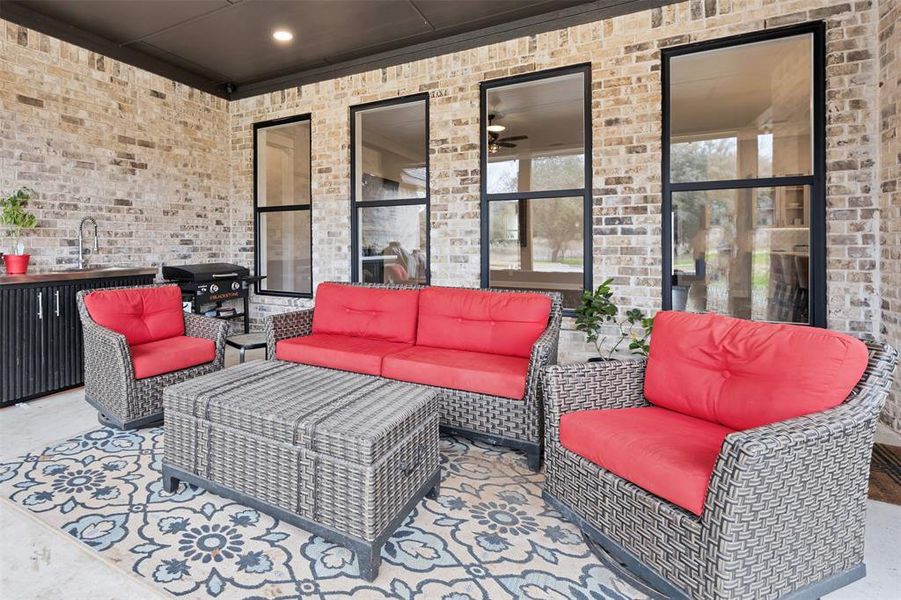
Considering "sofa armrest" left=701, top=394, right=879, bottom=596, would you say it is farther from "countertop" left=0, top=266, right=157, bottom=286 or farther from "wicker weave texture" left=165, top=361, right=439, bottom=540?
"countertop" left=0, top=266, right=157, bottom=286

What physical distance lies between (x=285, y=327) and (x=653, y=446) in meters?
2.83

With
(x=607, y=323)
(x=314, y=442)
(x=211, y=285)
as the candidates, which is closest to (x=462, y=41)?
(x=607, y=323)

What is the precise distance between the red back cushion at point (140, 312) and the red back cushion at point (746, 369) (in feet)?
11.2

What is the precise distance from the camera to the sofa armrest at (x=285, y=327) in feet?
11.7

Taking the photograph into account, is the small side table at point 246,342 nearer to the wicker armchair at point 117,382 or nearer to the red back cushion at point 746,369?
the wicker armchair at point 117,382

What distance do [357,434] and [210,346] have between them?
2313 millimetres

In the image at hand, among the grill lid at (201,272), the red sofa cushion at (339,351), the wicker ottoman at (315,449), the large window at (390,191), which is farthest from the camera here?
the large window at (390,191)

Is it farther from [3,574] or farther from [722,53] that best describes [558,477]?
[722,53]

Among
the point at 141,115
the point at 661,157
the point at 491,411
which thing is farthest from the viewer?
the point at 141,115

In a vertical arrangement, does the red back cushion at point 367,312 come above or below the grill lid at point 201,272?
below

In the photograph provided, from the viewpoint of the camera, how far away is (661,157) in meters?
3.88

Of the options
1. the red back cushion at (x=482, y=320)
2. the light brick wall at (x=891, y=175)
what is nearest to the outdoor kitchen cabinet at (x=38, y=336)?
the red back cushion at (x=482, y=320)

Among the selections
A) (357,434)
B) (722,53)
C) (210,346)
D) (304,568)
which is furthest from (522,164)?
(304,568)

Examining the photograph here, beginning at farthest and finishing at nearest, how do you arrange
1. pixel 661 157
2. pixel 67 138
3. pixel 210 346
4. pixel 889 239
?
1. pixel 67 138
2. pixel 661 157
3. pixel 210 346
4. pixel 889 239
